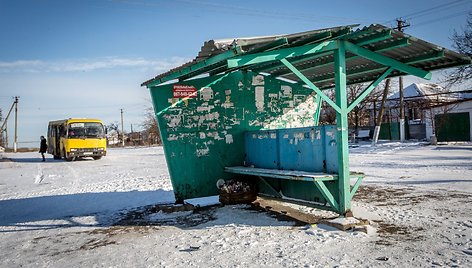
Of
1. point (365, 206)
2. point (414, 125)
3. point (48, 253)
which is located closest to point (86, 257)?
point (48, 253)

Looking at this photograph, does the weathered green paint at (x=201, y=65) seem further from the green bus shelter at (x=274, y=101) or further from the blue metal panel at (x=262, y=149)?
the blue metal panel at (x=262, y=149)

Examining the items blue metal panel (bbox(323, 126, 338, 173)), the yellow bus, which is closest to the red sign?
blue metal panel (bbox(323, 126, 338, 173))

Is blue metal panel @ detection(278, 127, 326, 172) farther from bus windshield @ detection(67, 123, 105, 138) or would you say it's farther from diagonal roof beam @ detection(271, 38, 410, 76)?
bus windshield @ detection(67, 123, 105, 138)

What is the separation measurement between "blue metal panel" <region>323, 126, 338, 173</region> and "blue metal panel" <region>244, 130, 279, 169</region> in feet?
4.79

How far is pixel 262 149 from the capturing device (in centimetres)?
817

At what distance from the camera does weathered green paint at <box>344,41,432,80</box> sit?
21.4ft

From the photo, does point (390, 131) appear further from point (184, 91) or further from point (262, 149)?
point (184, 91)

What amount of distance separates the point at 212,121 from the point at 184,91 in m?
0.93

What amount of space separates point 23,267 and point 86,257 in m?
0.76

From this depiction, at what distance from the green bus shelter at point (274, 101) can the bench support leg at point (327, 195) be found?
0.05 ft

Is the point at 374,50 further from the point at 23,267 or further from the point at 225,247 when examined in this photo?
the point at 23,267

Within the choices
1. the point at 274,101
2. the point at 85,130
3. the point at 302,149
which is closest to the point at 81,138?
the point at 85,130

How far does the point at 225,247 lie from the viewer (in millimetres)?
5152

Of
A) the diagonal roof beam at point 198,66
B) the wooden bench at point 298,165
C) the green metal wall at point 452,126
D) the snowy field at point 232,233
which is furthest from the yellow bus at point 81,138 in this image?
the green metal wall at point 452,126
